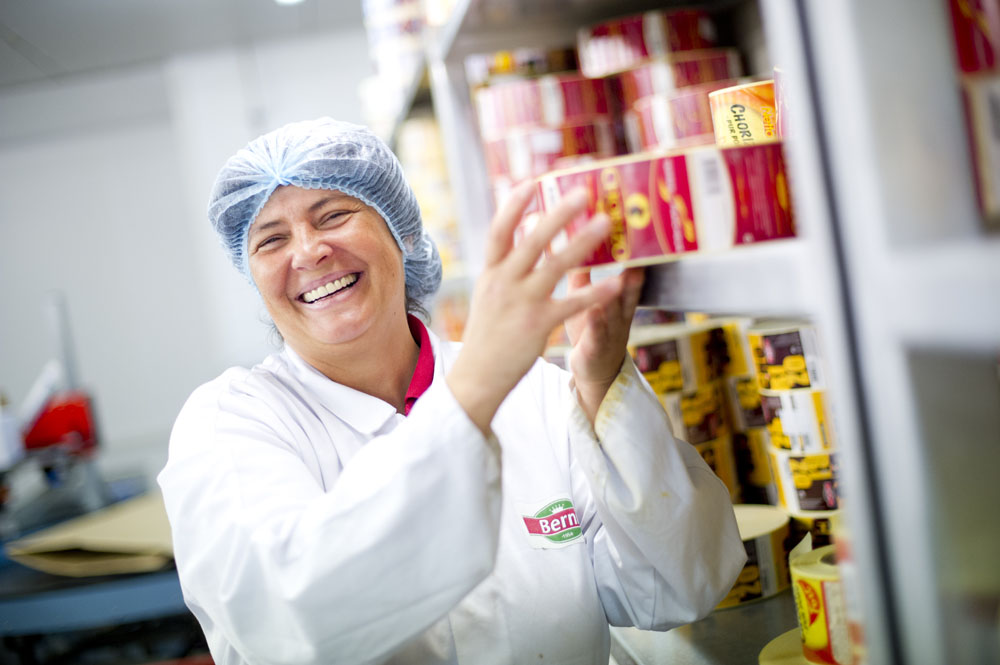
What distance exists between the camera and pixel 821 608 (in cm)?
95

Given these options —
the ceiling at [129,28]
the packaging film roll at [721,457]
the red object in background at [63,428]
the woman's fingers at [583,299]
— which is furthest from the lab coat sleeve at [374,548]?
the ceiling at [129,28]

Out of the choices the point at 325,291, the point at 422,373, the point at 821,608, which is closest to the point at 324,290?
the point at 325,291

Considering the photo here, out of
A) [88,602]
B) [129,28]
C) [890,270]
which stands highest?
[129,28]

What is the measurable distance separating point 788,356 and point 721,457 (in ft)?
1.07

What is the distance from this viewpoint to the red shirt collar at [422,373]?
1.34 meters

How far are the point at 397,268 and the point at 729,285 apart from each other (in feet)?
2.67

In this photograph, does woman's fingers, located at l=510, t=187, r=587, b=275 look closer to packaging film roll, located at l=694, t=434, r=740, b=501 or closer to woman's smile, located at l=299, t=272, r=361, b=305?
woman's smile, located at l=299, t=272, r=361, b=305

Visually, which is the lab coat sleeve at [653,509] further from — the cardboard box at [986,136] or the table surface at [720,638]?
the cardboard box at [986,136]

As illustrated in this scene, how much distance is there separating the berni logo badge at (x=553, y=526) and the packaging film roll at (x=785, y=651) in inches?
11.1

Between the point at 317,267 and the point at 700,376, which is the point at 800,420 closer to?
the point at 700,376

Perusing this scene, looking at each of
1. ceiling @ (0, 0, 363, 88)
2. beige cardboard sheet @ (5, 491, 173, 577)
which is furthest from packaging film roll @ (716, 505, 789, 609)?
ceiling @ (0, 0, 363, 88)

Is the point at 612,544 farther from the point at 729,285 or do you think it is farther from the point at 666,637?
the point at 729,285

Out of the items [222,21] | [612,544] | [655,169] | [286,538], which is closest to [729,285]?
[655,169]

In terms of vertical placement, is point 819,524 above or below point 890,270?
below
